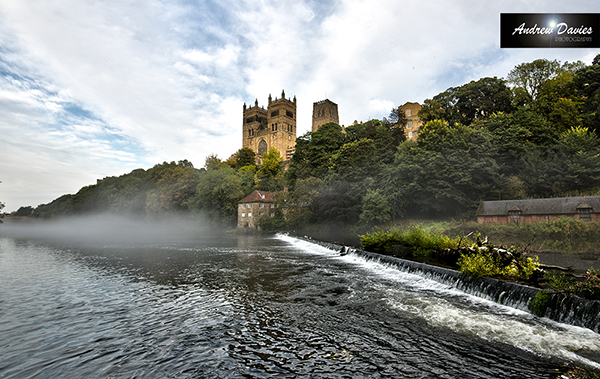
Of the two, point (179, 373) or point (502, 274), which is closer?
point (179, 373)

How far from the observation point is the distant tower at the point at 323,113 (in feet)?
→ 485

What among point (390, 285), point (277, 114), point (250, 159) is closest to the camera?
point (390, 285)

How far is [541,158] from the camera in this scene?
42.2 m

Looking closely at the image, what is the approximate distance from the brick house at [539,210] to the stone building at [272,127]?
11078cm

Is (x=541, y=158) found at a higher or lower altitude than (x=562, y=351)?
higher

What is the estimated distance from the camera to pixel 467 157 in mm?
42531

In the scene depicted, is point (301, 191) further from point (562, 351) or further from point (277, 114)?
point (277, 114)

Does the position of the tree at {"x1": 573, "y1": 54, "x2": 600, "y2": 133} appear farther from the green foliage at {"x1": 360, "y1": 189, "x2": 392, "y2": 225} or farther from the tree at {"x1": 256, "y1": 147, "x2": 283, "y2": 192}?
the tree at {"x1": 256, "y1": 147, "x2": 283, "y2": 192}

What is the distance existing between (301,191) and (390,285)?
147 ft

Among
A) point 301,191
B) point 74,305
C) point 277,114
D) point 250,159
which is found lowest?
point 74,305

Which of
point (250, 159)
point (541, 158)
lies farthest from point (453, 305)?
point (250, 159)

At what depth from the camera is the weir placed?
7.77 metres

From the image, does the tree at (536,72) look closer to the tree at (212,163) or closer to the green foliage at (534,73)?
the green foliage at (534,73)

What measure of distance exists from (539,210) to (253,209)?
2074 inches
